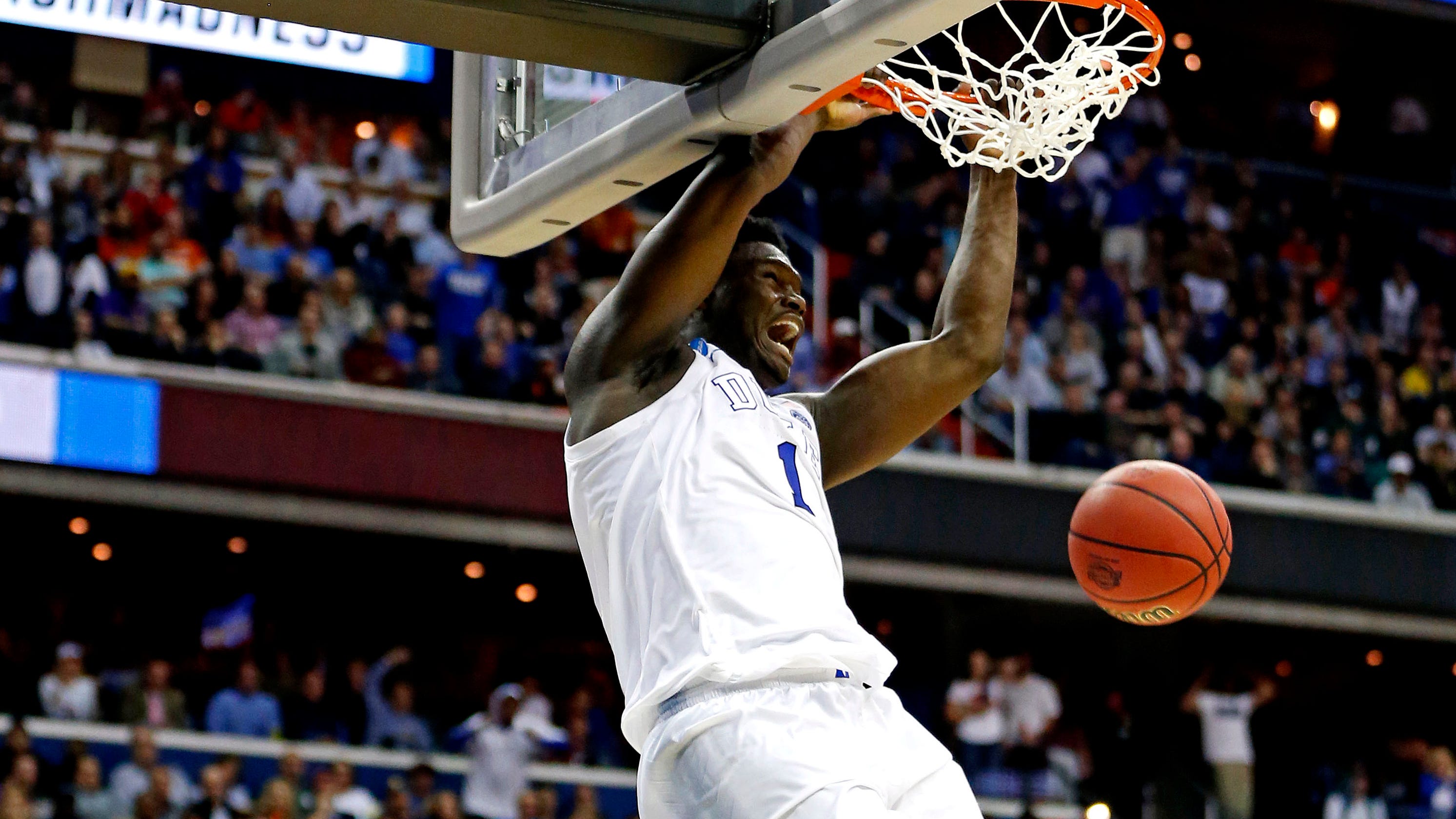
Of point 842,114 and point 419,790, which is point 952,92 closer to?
point 842,114

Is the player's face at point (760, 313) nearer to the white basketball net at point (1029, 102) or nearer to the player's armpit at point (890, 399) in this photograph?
the player's armpit at point (890, 399)

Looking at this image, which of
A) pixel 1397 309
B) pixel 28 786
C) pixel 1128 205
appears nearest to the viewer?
pixel 28 786

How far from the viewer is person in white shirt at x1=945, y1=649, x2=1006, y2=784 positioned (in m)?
11.7

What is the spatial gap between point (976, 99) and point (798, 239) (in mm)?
8507

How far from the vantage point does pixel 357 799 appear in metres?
9.95

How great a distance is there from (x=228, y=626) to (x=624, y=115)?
8786mm

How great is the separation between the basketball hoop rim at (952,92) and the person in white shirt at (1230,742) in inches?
337

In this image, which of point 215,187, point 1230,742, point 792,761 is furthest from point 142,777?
point 792,761

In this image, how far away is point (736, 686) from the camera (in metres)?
3.32

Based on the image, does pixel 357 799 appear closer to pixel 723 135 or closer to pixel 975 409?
pixel 975 409

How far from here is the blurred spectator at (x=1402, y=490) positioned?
13336 millimetres

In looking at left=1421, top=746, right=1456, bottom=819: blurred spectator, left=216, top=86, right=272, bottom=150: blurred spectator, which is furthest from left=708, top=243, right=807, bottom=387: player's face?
left=1421, top=746, right=1456, bottom=819: blurred spectator

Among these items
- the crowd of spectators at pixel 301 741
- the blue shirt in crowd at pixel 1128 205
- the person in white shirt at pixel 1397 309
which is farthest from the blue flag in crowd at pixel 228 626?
the person in white shirt at pixel 1397 309

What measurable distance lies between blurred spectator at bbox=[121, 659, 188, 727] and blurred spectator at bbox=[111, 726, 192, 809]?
504 mm
